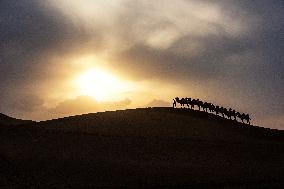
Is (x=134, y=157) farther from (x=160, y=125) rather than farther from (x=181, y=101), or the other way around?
(x=181, y=101)

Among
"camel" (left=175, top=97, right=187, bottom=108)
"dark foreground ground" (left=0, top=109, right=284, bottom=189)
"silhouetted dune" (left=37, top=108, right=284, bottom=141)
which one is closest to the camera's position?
"dark foreground ground" (left=0, top=109, right=284, bottom=189)

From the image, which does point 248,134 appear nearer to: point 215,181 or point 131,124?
point 131,124

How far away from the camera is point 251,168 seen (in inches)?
1046

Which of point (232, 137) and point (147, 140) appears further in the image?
point (232, 137)

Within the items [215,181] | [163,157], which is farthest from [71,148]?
[215,181]

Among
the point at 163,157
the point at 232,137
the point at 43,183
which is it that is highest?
the point at 232,137

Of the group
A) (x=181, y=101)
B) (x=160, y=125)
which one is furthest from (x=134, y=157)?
(x=181, y=101)

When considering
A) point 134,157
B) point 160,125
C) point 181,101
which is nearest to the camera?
point 134,157

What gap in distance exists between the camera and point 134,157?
2769cm

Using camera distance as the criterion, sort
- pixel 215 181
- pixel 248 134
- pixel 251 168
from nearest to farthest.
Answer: pixel 215 181
pixel 251 168
pixel 248 134

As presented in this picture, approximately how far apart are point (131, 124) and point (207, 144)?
10.4 m

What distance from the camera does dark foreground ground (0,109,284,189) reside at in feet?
69.8

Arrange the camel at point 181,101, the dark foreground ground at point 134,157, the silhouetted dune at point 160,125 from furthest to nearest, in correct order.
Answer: the camel at point 181,101, the silhouetted dune at point 160,125, the dark foreground ground at point 134,157

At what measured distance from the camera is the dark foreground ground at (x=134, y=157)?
21.3 meters
